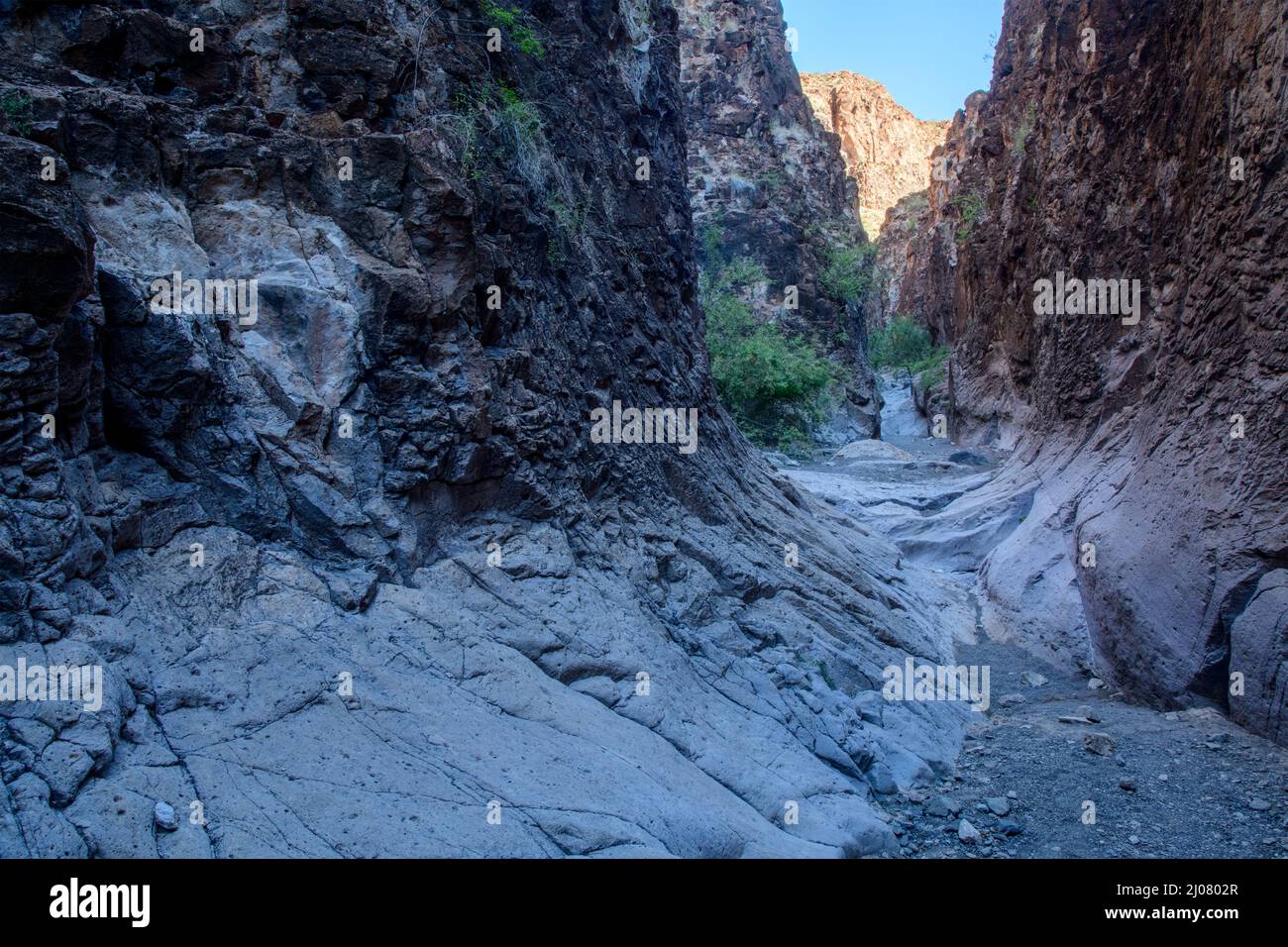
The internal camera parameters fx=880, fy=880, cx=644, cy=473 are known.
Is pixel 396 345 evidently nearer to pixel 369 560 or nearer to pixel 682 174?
pixel 369 560

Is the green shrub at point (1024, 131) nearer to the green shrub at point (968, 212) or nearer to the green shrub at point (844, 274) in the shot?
the green shrub at point (968, 212)

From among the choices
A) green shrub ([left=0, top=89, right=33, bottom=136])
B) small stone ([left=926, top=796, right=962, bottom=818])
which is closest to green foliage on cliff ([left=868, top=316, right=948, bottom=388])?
small stone ([left=926, top=796, right=962, bottom=818])

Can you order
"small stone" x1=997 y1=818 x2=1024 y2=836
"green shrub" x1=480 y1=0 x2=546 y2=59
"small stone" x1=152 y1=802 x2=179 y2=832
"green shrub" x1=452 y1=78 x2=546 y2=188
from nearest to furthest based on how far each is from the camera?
"small stone" x1=152 y1=802 x2=179 y2=832 < "small stone" x1=997 y1=818 x2=1024 y2=836 < "green shrub" x1=452 y1=78 x2=546 y2=188 < "green shrub" x1=480 y1=0 x2=546 y2=59

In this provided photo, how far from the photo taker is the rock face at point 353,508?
3953 mm

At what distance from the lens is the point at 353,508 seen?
214 inches

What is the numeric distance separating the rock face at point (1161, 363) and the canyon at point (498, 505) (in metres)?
0.06

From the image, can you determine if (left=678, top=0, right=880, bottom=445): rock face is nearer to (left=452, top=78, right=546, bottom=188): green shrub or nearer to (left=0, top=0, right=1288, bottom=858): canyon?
(left=0, top=0, right=1288, bottom=858): canyon

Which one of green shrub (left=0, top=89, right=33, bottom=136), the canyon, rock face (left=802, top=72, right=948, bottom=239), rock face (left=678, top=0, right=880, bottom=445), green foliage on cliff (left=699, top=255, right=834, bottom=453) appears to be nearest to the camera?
the canyon

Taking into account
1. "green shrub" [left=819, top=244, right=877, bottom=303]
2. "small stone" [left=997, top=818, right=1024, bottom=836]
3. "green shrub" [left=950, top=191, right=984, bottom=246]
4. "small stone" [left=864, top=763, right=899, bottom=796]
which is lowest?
"small stone" [left=997, top=818, right=1024, bottom=836]

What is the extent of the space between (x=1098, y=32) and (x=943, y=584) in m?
8.89

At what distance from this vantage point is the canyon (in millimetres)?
4078

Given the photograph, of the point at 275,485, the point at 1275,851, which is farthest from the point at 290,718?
the point at 1275,851

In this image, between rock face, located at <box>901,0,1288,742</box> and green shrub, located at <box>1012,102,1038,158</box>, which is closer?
rock face, located at <box>901,0,1288,742</box>

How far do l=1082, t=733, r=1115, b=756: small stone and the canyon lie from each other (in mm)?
86
